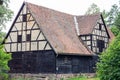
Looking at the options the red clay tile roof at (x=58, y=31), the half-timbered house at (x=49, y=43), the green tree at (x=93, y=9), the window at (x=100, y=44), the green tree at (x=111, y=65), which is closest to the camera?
the green tree at (x=111, y=65)

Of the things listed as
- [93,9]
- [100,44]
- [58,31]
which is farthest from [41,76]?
[93,9]

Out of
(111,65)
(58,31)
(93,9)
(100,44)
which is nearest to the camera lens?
(111,65)

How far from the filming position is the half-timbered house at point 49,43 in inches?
1478

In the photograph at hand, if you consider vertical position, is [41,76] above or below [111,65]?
below

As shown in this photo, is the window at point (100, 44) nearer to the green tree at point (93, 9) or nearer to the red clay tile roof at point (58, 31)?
the red clay tile roof at point (58, 31)

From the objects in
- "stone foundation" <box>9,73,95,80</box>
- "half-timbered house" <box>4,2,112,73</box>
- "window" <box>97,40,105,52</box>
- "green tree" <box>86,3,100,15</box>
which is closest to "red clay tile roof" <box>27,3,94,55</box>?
"half-timbered house" <box>4,2,112,73</box>

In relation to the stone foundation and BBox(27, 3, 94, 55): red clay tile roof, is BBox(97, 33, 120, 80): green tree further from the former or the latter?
the stone foundation

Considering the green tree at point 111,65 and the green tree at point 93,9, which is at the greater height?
the green tree at point 93,9

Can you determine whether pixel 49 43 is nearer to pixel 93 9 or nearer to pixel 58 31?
pixel 58 31

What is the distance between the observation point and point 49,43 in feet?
121

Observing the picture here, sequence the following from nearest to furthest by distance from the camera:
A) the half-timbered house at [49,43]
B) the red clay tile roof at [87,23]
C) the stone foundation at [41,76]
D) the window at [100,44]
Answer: the stone foundation at [41,76] → the half-timbered house at [49,43] → the red clay tile roof at [87,23] → the window at [100,44]

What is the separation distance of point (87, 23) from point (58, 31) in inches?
253

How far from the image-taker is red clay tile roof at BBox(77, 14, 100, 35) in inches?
1720

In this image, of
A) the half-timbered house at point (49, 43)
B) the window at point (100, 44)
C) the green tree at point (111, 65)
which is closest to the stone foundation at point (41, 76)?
the half-timbered house at point (49, 43)
